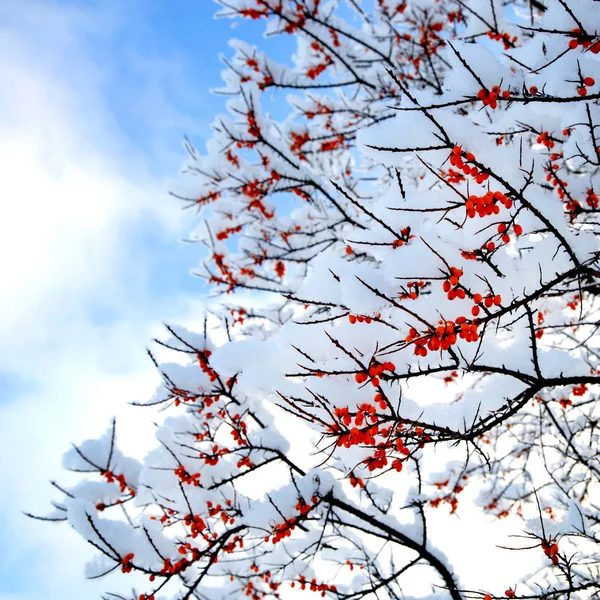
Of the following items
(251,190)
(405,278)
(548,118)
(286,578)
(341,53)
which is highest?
(341,53)

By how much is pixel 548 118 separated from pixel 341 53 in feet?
13.1

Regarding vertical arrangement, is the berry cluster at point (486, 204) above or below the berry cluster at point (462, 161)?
below

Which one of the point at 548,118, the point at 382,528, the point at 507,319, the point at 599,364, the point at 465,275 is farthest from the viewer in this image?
the point at 599,364

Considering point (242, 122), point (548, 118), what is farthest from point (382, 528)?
point (242, 122)

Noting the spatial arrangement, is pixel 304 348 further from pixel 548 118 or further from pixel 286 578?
pixel 286 578

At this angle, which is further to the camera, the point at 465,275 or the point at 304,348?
the point at 304,348

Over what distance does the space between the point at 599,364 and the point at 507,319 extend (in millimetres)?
2548

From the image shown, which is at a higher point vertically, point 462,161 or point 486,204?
point 462,161

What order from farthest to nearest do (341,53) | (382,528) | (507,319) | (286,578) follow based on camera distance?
(341,53)
(286,578)
(382,528)
(507,319)

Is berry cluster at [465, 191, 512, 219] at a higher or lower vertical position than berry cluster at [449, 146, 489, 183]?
lower

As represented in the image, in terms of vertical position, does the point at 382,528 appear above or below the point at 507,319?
below

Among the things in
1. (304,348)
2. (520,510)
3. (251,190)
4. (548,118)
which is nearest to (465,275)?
(304,348)

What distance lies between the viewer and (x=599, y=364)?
12.3ft

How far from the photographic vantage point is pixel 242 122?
16.0ft
